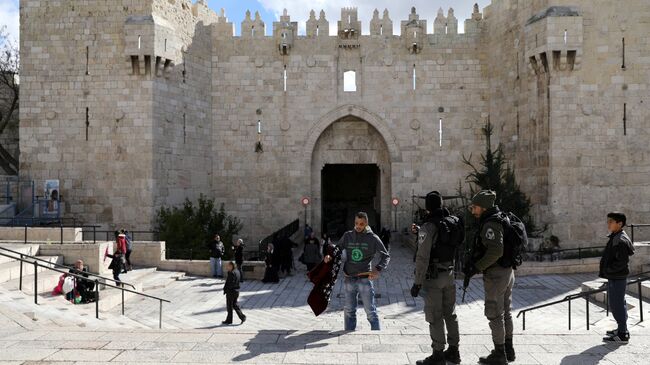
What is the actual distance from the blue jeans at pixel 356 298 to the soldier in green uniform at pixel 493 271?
6.37ft

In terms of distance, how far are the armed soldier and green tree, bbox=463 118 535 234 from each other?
40.2ft

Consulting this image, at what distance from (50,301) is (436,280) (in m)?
7.06

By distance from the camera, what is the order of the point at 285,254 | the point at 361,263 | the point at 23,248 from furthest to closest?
the point at 285,254 → the point at 23,248 → the point at 361,263

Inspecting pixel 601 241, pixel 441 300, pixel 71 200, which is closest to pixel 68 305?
pixel 441 300

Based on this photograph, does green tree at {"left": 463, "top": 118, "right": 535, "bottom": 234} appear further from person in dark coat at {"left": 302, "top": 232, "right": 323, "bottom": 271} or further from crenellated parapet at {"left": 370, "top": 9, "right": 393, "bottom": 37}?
person in dark coat at {"left": 302, "top": 232, "right": 323, "bottom": 271}

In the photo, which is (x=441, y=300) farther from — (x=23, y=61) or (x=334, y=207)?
(x=334, y=207)

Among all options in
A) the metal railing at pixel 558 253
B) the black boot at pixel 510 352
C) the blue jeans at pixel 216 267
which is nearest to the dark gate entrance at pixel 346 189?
the metal railing at pixel 558 253

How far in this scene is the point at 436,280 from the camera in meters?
5.24

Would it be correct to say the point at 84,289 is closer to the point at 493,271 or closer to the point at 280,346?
the point at 280,346

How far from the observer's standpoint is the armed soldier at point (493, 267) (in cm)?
499

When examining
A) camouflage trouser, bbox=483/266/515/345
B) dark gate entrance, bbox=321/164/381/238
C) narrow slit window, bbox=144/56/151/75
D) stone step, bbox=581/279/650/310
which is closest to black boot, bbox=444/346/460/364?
camouflage trouser, bbox=483/266/515/345

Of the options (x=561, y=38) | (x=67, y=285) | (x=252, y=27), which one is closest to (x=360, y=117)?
(x=252, y=27)

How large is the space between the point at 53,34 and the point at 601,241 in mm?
18495

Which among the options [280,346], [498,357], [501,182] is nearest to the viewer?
[498,357]
